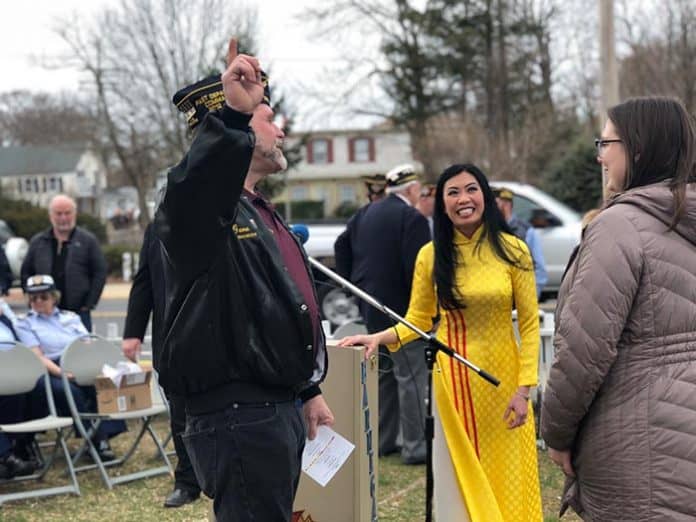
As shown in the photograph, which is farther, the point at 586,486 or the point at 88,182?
the point at 88,182

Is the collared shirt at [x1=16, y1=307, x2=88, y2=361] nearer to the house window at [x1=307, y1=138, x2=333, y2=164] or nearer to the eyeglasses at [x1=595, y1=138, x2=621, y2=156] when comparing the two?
the eyeglasses at [x1=595, y1=138, x2=621, y2=156]

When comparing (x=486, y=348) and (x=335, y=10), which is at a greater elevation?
→ (x=335, y=10)

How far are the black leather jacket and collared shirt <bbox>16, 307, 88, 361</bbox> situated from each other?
15.2 ft

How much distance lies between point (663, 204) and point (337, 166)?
5500cm

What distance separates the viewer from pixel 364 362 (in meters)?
4.19

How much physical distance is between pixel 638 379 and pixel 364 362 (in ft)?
5.78

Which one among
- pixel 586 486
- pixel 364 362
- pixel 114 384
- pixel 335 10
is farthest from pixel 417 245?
pixel 335 10

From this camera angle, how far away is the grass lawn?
18.1 feet

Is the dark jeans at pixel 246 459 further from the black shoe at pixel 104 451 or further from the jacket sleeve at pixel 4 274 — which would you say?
the jacket sleeve at pixel 4 274

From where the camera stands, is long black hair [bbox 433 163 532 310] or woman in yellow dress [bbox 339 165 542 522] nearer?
woman in yellow dress [bbox 339 165 542 522]

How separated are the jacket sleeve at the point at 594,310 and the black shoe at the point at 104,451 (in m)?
4.90

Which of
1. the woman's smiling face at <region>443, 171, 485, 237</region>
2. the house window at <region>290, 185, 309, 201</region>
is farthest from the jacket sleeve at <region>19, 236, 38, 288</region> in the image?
the house window at <region>290, 185, 309, 201</region>

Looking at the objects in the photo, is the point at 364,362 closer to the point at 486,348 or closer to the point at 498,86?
the point at 486,348

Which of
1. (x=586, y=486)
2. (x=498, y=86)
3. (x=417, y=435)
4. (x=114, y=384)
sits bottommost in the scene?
(x=417, y=435)
